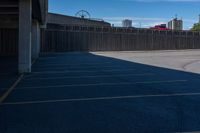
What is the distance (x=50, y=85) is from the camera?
14.3 metres

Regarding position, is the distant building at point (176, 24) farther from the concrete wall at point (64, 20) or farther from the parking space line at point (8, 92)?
the parking space line at point (8, 92)

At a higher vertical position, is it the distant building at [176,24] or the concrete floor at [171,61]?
the distant building at [176,24]

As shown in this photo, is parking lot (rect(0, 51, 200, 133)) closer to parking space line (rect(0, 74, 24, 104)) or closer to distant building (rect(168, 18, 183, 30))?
parking space line (rect(0, 74, 24, 104))

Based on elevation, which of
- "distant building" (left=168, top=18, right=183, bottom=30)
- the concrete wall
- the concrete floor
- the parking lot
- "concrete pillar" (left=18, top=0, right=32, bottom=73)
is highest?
"distant building" (left=168, top=18, right=183, bottom=30)

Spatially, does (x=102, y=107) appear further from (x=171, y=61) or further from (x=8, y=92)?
(x=171, y=61)

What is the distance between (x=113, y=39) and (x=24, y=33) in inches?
1265

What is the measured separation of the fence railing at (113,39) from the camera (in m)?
45.9

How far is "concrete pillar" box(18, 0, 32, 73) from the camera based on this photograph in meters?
19.2

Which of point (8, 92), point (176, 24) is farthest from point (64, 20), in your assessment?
point (176, 24)

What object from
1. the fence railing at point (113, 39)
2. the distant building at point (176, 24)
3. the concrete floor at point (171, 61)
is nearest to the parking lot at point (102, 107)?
the concrete floor at point (171, 61)

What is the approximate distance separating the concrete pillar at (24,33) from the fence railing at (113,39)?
25.0m

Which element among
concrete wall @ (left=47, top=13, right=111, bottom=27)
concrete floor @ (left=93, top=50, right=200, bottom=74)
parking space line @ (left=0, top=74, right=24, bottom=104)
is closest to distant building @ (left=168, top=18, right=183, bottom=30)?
concrete wall @ (left=47, top=13, right=111, bottom=27)

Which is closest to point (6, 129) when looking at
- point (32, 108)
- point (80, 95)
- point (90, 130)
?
point (90, 130)

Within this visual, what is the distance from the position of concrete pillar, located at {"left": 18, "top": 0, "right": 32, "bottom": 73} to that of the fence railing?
25034 millimetres
